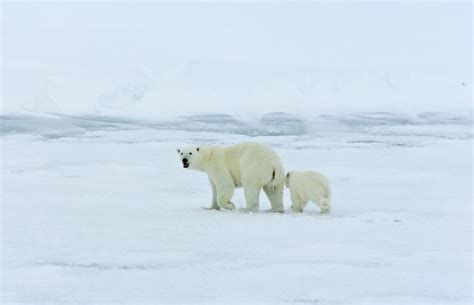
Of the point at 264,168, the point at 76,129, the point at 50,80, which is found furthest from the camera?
the point at 50,80

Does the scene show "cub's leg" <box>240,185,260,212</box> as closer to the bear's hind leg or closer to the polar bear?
the bear's hind leg

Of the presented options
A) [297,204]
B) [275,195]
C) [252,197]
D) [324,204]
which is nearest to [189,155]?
[252,197]

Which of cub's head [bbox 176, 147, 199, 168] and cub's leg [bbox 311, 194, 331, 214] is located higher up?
cub's head [bbox 176, 147, 199, 168]

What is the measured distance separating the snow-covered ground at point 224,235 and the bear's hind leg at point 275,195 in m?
0.33

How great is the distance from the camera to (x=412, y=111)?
16609 millimetres

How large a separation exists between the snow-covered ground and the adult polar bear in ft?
0.95

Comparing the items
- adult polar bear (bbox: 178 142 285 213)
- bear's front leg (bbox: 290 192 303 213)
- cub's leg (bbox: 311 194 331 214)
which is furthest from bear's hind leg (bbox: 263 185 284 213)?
cub's leg (bbox: 311 194 331 214)

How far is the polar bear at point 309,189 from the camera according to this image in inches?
225

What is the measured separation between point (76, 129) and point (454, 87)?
38.0 ft

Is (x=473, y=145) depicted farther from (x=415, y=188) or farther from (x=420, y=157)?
(x=415, y=188)

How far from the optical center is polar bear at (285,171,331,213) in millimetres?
5711

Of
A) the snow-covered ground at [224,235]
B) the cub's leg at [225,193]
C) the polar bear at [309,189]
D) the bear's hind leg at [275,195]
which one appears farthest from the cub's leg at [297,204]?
the cub's leg at [225,193]

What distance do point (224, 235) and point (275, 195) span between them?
163 centimetres

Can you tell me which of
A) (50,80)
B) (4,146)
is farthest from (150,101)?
(4,146)
